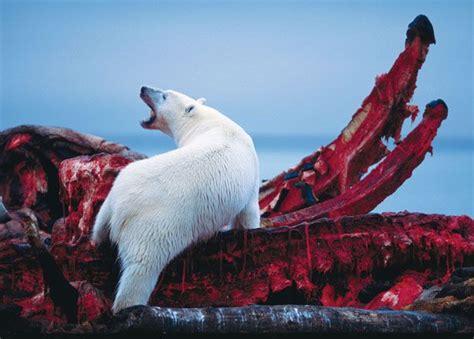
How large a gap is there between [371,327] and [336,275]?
0.59 m

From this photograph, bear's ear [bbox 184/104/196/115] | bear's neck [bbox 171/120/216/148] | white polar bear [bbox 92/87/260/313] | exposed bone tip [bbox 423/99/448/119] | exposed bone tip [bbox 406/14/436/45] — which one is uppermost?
exposed bone tip [bbox 406/14/436/45]

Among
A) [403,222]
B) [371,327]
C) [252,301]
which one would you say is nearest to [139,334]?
[371,327]

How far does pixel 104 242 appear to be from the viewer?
7.73 feet

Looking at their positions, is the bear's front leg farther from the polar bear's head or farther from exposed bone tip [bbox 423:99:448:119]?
exposed bone tip [bbox 423:99:448:119]

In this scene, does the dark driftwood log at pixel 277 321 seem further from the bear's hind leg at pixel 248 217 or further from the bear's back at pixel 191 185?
the bear's hind leg at pixel 248 217

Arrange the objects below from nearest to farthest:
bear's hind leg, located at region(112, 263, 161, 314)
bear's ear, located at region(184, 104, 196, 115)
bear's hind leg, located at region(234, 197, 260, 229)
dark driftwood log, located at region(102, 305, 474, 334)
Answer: dark driftwood log, located at region(102, 305, 474, 334) < bear's hind leg, located at region(112, 263, 161, 314) < bear's hind leg, located at region(234, 197, 260, 229) < bear's ear, located at region(184, 104, 196, 115)

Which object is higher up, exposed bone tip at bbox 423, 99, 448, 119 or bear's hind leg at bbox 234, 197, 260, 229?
exposed bone tip at bbox 423, 99, 448, 119

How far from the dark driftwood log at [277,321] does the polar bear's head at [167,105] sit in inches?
47.7

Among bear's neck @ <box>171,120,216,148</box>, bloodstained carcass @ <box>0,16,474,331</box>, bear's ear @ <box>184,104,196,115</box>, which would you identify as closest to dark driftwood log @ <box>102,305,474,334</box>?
bloodstained carcass @ <box>0,16,474,331</box>

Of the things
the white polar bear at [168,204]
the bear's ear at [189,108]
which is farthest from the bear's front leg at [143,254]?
the bear's ear at [189,108]

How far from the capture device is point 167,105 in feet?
9.73

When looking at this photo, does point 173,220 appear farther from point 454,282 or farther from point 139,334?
point 454,282

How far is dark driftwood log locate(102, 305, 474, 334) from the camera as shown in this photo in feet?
5.73

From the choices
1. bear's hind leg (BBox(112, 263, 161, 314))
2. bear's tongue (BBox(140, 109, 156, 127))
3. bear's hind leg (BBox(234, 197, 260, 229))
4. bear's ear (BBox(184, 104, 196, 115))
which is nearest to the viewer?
bear's hind leg (BBox(112, 263, 161, 314))
